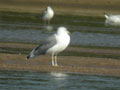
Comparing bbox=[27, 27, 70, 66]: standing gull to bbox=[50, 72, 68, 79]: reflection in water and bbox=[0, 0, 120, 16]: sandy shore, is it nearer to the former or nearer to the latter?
bbox=[50, 72, 68, 79]: reflection in water

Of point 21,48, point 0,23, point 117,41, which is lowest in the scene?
point 21,48

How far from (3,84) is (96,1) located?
3867cm

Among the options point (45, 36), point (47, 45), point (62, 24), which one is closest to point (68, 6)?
point (62, 24)

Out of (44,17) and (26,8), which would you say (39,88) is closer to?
(44,17)

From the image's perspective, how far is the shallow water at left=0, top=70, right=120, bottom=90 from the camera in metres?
13.7

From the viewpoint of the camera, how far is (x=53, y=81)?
573 inches

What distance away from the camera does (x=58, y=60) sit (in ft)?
64.8

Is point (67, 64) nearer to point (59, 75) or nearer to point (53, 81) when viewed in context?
point (59, 75)

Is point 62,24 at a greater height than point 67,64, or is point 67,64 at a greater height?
point 62,24

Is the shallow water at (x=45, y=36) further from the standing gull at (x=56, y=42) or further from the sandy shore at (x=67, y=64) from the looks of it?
the standing gull at (x=56, y=42)

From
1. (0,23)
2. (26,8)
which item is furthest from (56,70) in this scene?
(26,8)

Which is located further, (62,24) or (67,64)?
(62,24)

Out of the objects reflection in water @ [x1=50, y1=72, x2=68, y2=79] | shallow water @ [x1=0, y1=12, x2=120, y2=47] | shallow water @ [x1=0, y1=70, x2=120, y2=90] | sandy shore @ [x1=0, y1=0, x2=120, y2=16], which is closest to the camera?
shallow water @ [x1=0, y1=70, x2=120, y2=90]

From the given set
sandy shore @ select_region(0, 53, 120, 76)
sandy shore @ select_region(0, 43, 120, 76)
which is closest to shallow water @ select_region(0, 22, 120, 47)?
sandy shore @ select_region(0, 43, 120, 76)
